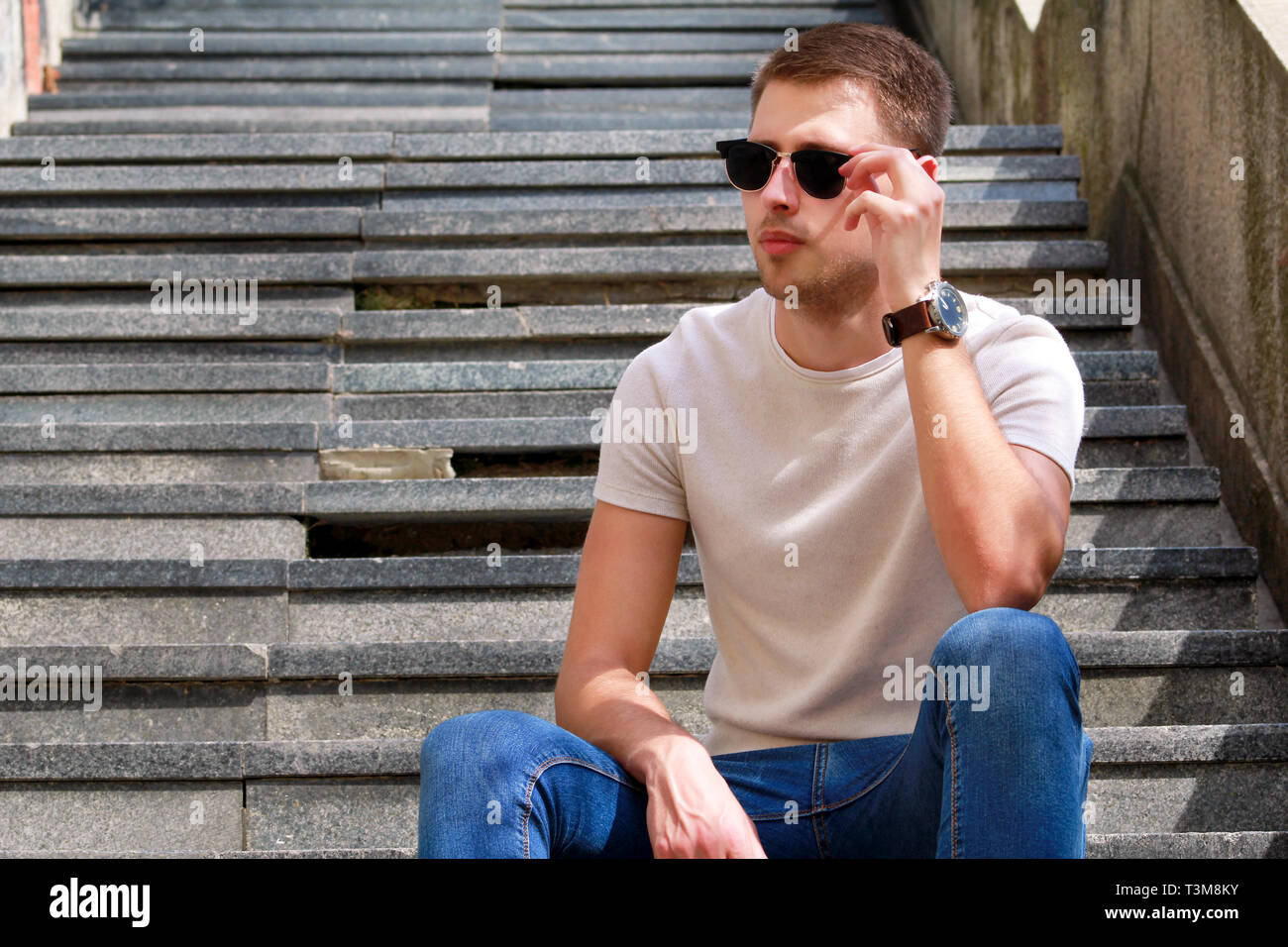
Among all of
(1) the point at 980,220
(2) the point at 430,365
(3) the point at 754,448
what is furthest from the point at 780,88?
(1) the point at 980,220

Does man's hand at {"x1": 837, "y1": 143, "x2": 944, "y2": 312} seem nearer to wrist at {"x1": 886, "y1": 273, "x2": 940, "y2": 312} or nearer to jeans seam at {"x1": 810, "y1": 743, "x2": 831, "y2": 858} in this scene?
wrist at {"x1": 886, "y1": 273, "x2": 940, "y2": 312}

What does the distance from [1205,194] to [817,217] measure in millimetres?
1580

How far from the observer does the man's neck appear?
1.88 m

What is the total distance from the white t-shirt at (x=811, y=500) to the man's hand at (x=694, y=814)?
245 millimetres

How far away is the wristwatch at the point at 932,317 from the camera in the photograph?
1.68m

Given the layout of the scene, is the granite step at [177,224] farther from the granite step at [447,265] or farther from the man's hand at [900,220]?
the man's hand at [900,220]

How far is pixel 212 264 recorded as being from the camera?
3.63m

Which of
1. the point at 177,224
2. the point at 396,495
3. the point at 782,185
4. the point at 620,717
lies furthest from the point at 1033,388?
the point at 177,224

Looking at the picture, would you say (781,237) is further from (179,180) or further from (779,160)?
(179,180)

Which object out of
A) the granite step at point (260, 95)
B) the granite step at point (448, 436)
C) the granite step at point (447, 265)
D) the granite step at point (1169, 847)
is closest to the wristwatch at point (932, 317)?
the granite step at point (1169, 847)

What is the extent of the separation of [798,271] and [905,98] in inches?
13.1

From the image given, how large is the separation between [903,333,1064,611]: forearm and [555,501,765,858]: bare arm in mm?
394

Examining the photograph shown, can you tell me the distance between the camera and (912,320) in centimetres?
169
